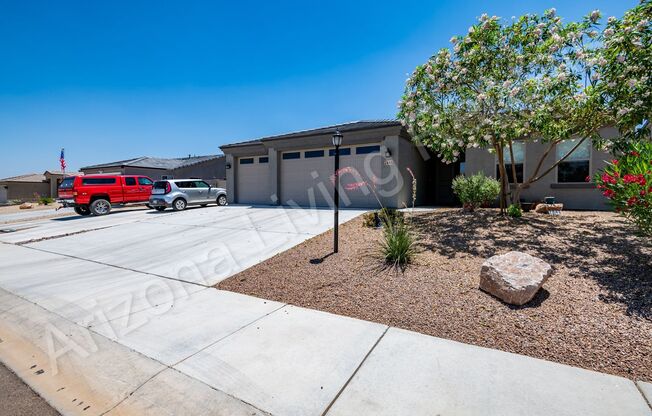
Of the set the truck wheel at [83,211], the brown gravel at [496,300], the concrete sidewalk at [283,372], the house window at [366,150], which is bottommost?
Result: the concrete sidewalk at [283,372]

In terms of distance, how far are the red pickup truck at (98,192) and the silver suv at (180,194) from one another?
76.8 inches

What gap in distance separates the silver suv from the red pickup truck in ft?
6.40

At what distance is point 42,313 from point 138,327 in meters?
1.74

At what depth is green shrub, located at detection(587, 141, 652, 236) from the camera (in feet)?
13.9

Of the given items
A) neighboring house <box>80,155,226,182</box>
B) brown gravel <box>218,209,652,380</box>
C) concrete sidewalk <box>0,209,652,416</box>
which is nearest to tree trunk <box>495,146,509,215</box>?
brown gravel <box>218,209,652,380</box>

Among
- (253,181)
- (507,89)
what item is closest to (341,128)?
(253,181)

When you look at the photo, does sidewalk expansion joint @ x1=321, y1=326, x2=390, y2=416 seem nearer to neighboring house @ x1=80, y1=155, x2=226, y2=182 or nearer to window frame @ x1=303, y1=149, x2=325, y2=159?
window frame @ x1=303, y1=149, x2=325, y2=159

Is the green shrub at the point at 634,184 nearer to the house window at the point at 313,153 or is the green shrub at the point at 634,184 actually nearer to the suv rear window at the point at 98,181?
the house window at the point at 313,153

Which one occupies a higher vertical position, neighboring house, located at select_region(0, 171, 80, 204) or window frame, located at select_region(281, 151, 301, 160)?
window frame, located at select_region(281, 151, 301, 160)

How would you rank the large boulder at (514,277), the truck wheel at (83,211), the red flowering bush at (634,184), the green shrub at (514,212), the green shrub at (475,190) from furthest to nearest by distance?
1. the truck wheel at (83,211)
2. the green shrub at (475,190)
3. the green shrub at (514,212)
4. the red flowering bush at (634,184)
5. the large boulder at (514,277)

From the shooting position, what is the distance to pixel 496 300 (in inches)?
157

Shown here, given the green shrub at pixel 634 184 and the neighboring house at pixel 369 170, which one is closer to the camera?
the green shrub at pixel 634 184

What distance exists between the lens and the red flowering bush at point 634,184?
166 inches

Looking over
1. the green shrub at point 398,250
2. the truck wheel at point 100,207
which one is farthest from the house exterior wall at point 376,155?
the truck wheel at point 100,207
